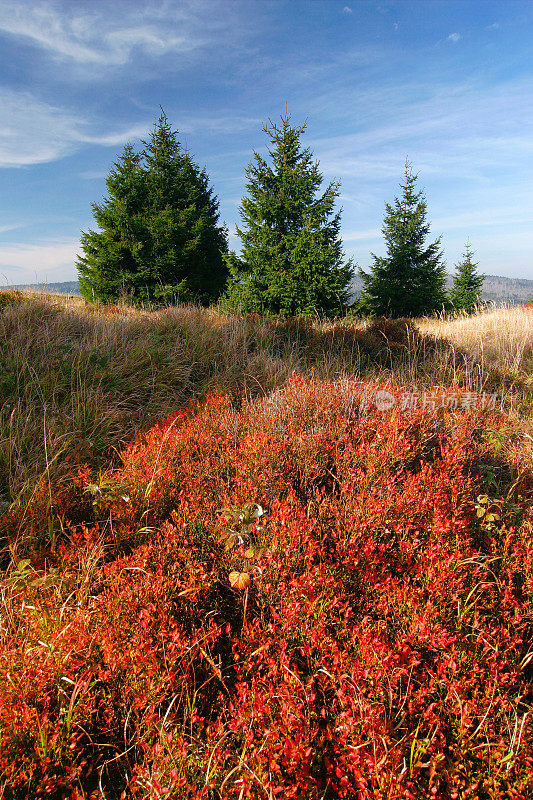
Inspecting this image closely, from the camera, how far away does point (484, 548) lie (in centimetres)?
237

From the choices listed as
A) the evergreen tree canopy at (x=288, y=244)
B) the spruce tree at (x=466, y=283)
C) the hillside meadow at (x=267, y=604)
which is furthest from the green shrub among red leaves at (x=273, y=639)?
the spruce tree at (x=466, y=283)

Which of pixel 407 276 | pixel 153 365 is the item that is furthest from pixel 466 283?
pixel 153 365

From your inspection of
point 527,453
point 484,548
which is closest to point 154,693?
point 484,548

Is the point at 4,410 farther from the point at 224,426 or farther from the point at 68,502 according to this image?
the point at 224,426

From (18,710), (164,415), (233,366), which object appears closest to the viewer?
(18,710)

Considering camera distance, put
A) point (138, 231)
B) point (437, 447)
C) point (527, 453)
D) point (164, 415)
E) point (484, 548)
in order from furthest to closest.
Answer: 1. point (138, 231)
2. point (164, 415)
3. point (527, 453)
4. point (437, 447)
5. point (484, 548)

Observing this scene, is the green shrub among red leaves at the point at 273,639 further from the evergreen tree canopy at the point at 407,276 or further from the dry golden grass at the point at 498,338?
the evergreen tree canopy at the point at 407,276

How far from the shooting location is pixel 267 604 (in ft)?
6.07

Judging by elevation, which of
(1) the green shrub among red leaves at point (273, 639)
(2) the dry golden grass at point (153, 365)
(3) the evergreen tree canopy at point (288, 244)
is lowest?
(1) the green shrub among red leaves at point (273, 639)

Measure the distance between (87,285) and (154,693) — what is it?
17237 mm

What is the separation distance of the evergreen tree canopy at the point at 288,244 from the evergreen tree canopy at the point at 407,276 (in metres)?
5.19

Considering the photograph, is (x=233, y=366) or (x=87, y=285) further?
(x=87, y=285)

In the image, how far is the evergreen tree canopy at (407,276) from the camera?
52.2 ft

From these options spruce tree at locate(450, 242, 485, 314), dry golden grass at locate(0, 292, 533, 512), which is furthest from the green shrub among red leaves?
spruce tree at locate(450, 242, 485, 314)
